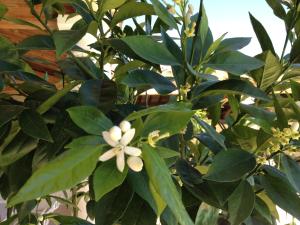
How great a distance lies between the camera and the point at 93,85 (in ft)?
1.71

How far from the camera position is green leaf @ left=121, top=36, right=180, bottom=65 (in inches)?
19.6

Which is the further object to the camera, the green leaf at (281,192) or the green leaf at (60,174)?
the green leaf at (281,192)

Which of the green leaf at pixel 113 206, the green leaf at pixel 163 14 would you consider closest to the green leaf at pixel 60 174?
the green leaf at pixel 113 206

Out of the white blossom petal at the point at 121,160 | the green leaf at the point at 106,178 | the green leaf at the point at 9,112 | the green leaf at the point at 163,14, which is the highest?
the green leaf at the point at 163,14

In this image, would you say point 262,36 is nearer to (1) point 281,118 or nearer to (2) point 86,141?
(1) point 281,118

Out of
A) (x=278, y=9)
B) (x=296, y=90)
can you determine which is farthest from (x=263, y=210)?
(x=278, y=9)

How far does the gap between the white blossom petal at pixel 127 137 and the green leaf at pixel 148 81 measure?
169mm

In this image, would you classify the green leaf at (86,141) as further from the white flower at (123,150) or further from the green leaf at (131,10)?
the green leaf at (131,10)

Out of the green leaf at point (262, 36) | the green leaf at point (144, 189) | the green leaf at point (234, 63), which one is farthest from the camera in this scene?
the green leaf at point (262, 36)

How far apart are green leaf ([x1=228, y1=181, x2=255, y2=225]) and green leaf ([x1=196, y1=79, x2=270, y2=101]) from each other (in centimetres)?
13

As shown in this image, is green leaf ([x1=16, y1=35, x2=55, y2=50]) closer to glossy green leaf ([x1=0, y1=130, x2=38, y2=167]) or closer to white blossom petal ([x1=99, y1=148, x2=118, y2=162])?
glossy green leaf ([x1=0, y1=130, x2=38, y2=167])

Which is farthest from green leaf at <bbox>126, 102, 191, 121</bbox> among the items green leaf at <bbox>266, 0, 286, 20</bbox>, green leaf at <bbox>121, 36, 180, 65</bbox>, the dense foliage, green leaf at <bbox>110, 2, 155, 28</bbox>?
green leaf at <bbox>266, 0, 286, 20</bbox>

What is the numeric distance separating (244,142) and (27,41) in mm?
369

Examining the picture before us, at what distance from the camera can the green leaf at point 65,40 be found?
488mm
